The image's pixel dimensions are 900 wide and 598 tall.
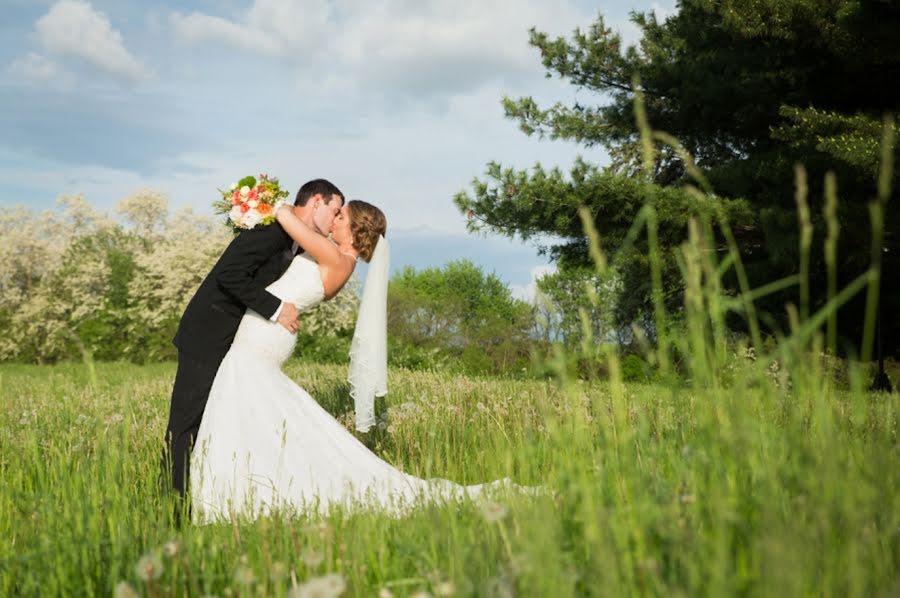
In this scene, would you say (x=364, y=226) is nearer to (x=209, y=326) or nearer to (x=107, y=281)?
(x=209, y=326)

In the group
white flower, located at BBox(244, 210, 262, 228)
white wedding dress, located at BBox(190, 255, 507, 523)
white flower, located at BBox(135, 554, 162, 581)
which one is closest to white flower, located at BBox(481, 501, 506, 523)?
white flower, located at BBox(135, 554, 162, 581)

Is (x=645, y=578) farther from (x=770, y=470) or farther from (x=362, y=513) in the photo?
(x=362, y=513)

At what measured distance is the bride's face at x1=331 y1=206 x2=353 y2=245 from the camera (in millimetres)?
5176

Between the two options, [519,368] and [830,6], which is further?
[519,368]

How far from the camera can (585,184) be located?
14.2m

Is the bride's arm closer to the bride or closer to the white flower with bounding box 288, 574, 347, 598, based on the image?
the bride

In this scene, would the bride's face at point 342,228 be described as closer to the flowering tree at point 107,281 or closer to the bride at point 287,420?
the bride at point 287,420

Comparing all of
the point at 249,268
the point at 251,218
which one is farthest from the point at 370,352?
the point at 251,218

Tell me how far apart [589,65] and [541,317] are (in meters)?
15.4

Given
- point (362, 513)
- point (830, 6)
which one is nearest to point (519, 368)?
point (830, 6)

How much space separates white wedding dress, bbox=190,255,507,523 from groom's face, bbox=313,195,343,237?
0.27 meters

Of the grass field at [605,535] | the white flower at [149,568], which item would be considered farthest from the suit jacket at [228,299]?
the white flower at [149,568]

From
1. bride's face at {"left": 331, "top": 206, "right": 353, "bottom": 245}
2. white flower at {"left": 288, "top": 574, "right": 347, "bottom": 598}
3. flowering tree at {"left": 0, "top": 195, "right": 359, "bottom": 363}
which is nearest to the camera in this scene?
white flower at {"left": 288, "top": 574, "right": 347, "bottom": 598}

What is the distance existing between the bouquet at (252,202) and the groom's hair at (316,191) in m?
0.15
